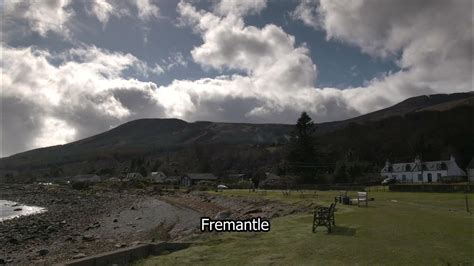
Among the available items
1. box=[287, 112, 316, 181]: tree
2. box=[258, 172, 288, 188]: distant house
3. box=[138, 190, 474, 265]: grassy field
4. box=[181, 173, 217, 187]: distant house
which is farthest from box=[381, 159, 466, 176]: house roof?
box=[138, 190, 474, 265]: grassy field

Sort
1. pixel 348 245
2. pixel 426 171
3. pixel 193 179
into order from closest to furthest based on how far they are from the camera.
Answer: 1. pixel 348 245
2. pixel 426 171
3. pixel 193 179

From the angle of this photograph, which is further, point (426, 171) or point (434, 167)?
point (426, 171)

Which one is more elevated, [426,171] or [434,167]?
[434,167]

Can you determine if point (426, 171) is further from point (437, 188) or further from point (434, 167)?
point (437, 188)

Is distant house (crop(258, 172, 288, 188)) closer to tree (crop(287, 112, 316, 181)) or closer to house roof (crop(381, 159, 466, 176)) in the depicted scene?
tree (crop(287, 112, 316, 181))

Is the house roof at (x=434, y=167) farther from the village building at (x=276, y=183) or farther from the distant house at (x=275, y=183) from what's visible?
the distant house at (x=275, y=183)

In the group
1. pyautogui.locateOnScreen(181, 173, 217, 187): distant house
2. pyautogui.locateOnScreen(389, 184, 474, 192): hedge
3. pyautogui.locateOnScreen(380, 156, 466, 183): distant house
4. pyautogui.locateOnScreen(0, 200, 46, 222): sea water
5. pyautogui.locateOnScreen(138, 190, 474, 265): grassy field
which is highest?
pyautogui.locateOnScreen(380, 156, 466, 183): distant house

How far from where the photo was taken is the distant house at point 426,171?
97.8 metres

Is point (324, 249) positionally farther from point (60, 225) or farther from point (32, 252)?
point (60, 225)

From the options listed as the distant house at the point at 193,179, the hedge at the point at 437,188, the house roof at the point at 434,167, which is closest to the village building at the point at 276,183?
the hedge at the point at 437,188

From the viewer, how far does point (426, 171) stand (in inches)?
3984

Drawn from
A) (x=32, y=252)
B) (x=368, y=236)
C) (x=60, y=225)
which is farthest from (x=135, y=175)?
(x=368, y=236)

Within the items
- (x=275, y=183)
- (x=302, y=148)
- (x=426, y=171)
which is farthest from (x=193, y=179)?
(x=426, y=171)

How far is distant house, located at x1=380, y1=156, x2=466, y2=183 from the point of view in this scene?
97.8 metres
